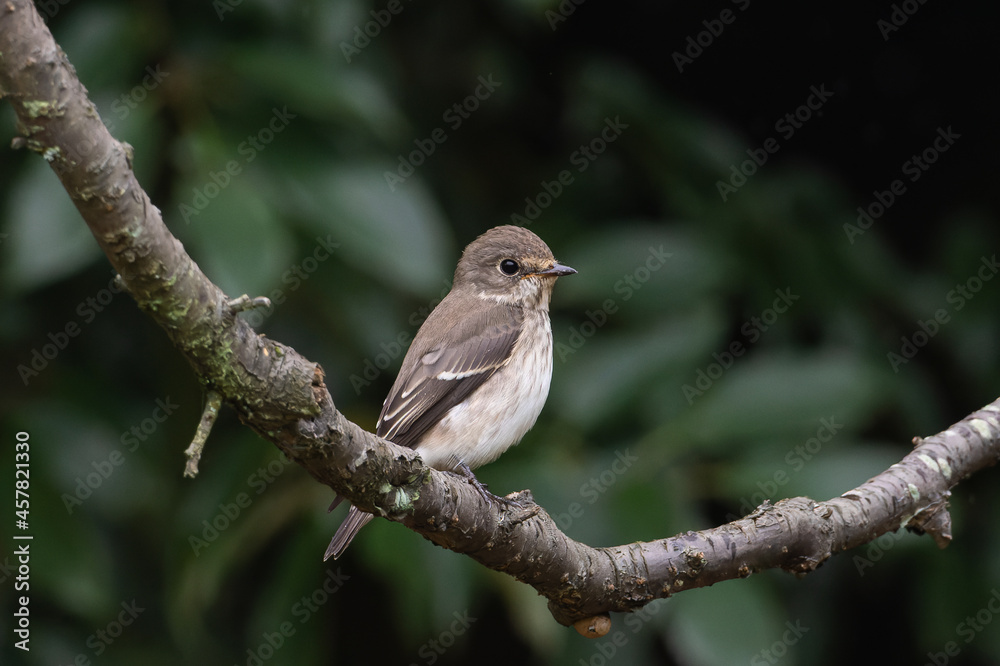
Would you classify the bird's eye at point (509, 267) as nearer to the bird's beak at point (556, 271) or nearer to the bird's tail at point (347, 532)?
the bird's beak at point (556, 271)

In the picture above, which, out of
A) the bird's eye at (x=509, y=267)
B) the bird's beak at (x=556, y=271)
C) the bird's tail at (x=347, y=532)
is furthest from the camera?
the bird's eye at (x=509, y=267)

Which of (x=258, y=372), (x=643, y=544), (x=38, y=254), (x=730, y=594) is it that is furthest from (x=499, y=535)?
(x=38, y=254)

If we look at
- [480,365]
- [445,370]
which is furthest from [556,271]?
[445,370]

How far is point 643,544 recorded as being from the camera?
2.64 meters

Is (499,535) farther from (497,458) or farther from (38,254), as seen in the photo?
(38,254)

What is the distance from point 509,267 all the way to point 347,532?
1554mm

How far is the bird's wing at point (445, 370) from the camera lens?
3518mm

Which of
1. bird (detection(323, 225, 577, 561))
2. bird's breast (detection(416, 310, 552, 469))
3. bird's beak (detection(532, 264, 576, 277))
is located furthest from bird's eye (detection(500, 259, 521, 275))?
bird's breast (detection(416, 310, 552, 469))

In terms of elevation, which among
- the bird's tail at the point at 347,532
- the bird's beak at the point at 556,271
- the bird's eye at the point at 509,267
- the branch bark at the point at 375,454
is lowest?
the bird's tail at the point at 347,532

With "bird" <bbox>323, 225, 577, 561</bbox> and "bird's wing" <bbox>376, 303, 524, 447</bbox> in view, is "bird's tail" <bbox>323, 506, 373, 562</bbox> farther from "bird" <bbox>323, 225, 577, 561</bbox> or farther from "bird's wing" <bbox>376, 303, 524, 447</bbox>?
"bird's wing" <bbox>376, 303, 524, 447</bbox>

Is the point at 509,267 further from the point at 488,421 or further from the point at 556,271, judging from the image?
the point at 488,421

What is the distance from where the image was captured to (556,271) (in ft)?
13.2

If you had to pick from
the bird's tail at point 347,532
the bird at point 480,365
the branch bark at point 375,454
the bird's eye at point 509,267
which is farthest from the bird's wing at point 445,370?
the branch bark at point 375,454

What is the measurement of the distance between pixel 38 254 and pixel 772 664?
2947 mm
